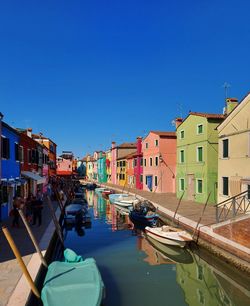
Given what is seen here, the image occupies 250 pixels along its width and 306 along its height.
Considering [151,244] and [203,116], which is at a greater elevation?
[203,116]

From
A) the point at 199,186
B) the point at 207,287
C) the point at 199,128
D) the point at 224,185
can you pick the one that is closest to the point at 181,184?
the point at 199,186

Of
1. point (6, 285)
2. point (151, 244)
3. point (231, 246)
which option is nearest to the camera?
point (6, 285)

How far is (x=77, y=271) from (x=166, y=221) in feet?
45.6

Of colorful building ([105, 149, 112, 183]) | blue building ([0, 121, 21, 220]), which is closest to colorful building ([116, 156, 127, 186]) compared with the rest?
colorful building ([105, 149, 112, 183])

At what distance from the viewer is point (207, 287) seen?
12.2 meters

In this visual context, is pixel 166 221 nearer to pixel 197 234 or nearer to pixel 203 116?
pixel 197 234

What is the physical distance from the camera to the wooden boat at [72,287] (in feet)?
26.4

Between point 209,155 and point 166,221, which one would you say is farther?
point 209,155

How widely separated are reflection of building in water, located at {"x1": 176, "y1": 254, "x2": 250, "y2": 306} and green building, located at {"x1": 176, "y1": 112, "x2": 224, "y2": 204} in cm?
1101

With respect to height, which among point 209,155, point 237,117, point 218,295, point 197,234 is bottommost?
point 218,295

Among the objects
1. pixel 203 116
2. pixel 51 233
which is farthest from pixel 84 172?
pixel 51 233

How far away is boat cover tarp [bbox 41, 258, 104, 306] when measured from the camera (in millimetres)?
8055

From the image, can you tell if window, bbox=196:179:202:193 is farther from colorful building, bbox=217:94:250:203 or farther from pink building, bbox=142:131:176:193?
pink building, bbox=142:131:176:193

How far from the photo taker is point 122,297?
35.4 feet
